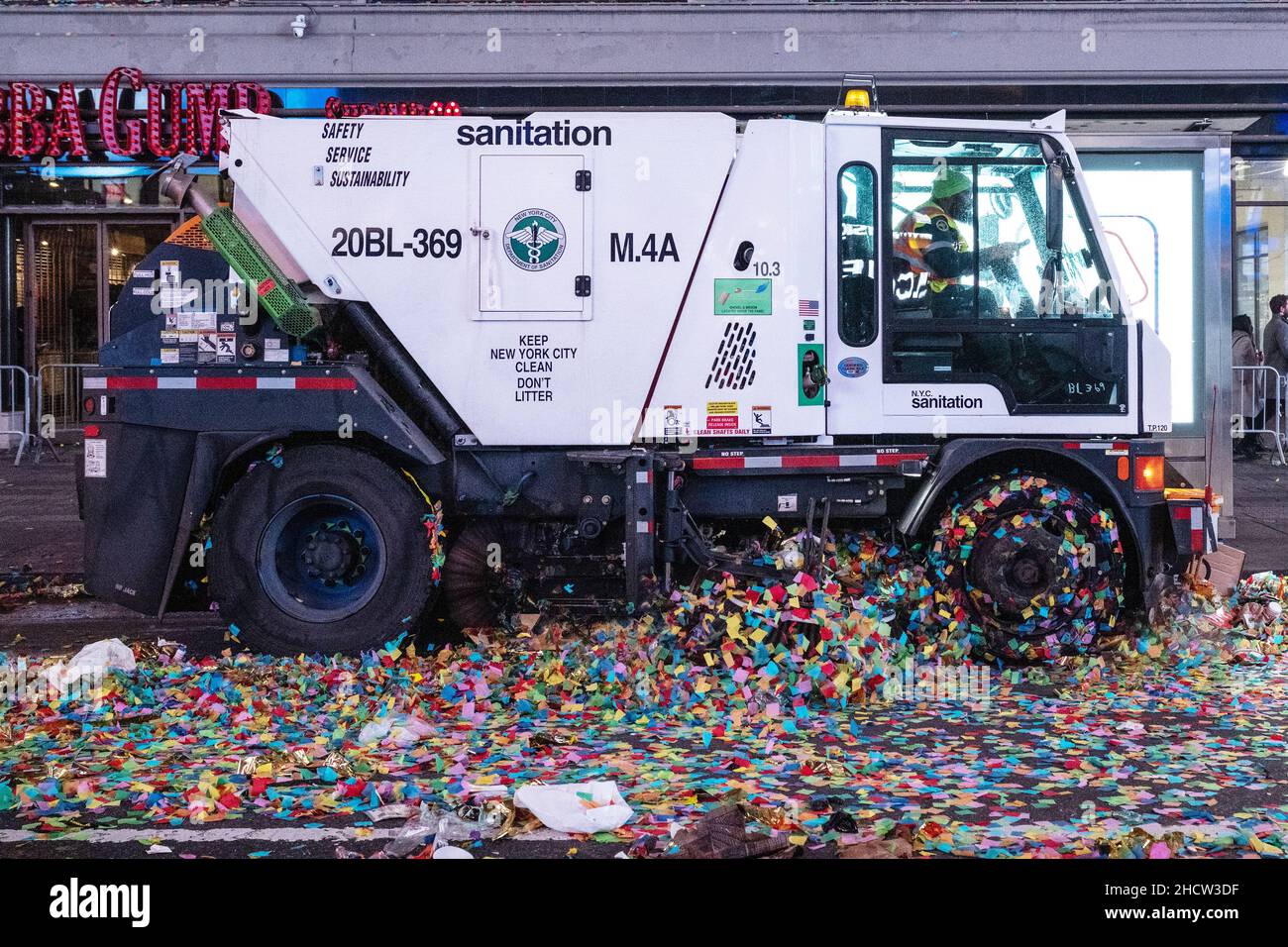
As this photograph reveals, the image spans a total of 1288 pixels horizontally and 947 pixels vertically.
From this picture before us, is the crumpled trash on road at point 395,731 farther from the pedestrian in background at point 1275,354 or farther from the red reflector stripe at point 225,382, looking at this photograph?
the pedestrian in background at point 1275,354

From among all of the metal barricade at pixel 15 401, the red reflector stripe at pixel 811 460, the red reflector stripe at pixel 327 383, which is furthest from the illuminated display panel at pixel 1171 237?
the metal barricade at pixel 15 401

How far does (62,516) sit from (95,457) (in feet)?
18.6

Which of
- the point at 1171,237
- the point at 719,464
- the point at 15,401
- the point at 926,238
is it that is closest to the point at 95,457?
the point at 719,464

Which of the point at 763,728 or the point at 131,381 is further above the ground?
the point at 131,381

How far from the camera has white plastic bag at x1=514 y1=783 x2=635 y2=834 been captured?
4852 millimetres

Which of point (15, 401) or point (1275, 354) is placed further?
point (15, 401)

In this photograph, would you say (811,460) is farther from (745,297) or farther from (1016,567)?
(1016,567)

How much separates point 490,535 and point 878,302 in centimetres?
254

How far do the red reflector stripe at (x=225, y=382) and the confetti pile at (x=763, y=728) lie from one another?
58.6 inches

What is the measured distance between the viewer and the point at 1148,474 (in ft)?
24.5

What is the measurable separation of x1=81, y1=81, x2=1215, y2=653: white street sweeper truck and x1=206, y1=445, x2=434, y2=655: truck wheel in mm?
17

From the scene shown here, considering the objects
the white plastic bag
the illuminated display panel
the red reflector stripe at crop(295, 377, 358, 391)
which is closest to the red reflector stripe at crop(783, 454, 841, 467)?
the red reflector stripe at crop(295, 377, 358, 391)
